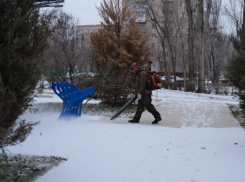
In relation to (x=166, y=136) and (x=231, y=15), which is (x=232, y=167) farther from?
(x=231, y=15)

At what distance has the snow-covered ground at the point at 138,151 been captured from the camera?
3.99 meters

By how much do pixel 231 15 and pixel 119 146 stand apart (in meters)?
27.3

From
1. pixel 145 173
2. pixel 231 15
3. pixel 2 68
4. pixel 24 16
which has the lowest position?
pixel 145 173

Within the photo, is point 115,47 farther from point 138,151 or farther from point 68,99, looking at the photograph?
point 138,151

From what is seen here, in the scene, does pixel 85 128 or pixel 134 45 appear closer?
pixel 85 128

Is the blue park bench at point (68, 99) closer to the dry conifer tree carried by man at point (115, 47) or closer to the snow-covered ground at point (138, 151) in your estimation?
the snow-covered ground at point (138, 151)

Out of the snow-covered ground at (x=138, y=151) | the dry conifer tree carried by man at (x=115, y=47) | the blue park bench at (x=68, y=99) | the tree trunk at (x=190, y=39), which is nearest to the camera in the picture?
the snow-covered ground at (x=138, y=151)

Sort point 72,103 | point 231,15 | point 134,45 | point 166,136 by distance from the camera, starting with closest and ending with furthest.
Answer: point 166,136, point 72,103, point 134,45, point 231,15

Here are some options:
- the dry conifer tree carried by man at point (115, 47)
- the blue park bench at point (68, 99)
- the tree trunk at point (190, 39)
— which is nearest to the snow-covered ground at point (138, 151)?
the blue park bench at point (68, 99)

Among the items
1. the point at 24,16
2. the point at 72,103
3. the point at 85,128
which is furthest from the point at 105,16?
the point at 24,16

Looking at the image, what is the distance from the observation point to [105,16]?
1259cm

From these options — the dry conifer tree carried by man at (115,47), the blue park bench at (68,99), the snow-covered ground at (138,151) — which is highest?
the dry conifer tree carried by man at (115,47)

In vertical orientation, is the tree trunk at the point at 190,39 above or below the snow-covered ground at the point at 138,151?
above

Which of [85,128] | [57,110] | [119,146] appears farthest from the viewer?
[57,110]
